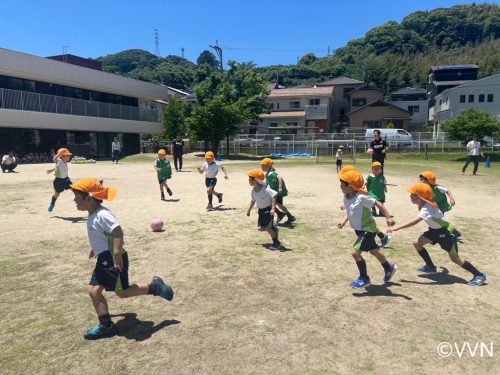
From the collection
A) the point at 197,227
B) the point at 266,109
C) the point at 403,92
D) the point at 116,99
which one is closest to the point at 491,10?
the point at 403,92

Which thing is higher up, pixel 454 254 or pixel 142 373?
pixel 454 254

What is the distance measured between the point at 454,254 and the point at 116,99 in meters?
37.0

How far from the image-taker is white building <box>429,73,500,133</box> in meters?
48.1

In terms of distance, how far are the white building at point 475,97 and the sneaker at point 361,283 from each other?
154ft

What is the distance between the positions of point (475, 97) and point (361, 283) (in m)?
52.5

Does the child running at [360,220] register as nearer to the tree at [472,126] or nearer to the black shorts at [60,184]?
the black shorts at [60,184]

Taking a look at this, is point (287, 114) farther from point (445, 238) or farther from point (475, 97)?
point (445, 238)

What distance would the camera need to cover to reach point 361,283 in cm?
547

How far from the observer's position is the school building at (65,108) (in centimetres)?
2698

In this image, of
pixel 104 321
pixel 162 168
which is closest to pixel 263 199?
pixel 104 321

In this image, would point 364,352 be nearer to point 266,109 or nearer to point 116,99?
point 116,99

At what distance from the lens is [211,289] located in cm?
552

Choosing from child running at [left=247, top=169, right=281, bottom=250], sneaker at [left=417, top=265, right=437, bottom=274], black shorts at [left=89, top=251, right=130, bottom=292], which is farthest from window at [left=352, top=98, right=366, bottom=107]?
black shorts at [left=89, top=251, right=130, bottom=292]

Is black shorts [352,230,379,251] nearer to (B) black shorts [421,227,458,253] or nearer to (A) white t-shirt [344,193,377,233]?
(A) white t-shirt [344,193,377,233]
